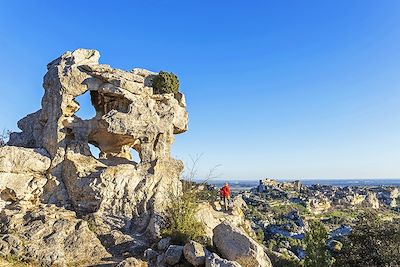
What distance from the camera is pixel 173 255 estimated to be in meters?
11.3

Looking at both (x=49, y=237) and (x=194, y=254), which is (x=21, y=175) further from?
(x=194, y=254)

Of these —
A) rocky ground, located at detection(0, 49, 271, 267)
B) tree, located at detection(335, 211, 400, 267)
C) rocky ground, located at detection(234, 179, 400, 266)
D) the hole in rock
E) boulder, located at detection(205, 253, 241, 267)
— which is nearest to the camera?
boulder, located at detection(205, 253, 241, 267)

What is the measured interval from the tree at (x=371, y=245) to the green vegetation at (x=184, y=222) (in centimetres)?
639

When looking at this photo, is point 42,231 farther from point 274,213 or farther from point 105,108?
point 274,213

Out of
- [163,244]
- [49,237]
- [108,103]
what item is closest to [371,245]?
[163,244]

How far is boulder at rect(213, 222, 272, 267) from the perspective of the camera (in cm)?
1109

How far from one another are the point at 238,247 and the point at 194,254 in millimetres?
1656

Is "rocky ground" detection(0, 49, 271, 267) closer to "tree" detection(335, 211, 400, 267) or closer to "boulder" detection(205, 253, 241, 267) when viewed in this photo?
"boulder" detection(205, 253, 241, 267)

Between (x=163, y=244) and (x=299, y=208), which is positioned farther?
(x=299, y=208)

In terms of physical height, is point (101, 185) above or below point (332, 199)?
above

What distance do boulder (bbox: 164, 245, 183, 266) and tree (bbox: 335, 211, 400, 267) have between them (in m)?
7.56

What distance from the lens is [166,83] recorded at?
823 inches

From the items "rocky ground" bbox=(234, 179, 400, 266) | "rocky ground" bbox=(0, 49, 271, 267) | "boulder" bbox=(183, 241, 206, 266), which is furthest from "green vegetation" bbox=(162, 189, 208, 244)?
"rocky ground" bbox=(234, 179, 400, 266)

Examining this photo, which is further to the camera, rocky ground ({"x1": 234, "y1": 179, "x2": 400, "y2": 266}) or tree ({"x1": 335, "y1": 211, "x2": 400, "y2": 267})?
rocky ground ({"x1": 234, "y1": 179, "x2": 400, "y2": 266})
